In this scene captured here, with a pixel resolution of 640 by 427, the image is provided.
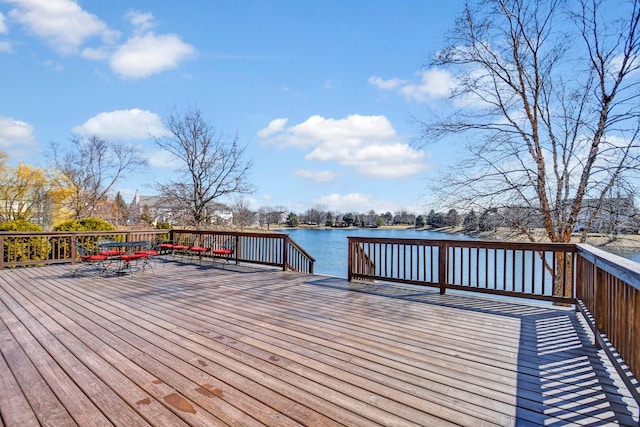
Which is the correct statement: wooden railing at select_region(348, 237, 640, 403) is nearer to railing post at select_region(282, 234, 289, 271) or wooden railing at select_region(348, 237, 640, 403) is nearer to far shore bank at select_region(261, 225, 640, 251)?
far shore bank at select_region(261, 225, 640, 251)

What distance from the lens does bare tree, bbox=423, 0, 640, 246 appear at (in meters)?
6.16

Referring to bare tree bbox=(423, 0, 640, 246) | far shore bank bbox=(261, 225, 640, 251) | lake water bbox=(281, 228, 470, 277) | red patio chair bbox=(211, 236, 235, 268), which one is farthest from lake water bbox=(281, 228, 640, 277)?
red patio chair bbox=(211, 236, 235, 268)

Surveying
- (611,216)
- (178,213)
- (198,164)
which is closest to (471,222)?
(611,216)

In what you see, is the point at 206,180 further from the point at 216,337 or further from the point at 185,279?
the point at 216,337

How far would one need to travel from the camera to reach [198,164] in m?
14.3

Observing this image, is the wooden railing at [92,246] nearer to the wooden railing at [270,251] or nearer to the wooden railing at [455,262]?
the wooden railing at [270,251]

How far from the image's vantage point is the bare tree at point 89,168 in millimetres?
17641

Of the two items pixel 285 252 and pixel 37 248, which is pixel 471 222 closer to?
pixel 285 252

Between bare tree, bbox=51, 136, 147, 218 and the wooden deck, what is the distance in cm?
1552

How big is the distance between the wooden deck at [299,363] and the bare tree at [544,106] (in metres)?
3.38

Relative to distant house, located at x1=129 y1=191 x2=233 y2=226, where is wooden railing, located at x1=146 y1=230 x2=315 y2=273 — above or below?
below

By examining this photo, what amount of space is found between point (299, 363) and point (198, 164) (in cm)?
1332

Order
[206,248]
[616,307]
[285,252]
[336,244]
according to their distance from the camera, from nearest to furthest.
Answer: [616,307] < [285,252] < [206,248] < [336,244]

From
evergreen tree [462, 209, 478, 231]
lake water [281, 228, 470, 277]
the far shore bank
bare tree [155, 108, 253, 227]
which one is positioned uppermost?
bare tree [155, 108, 253, 227]
